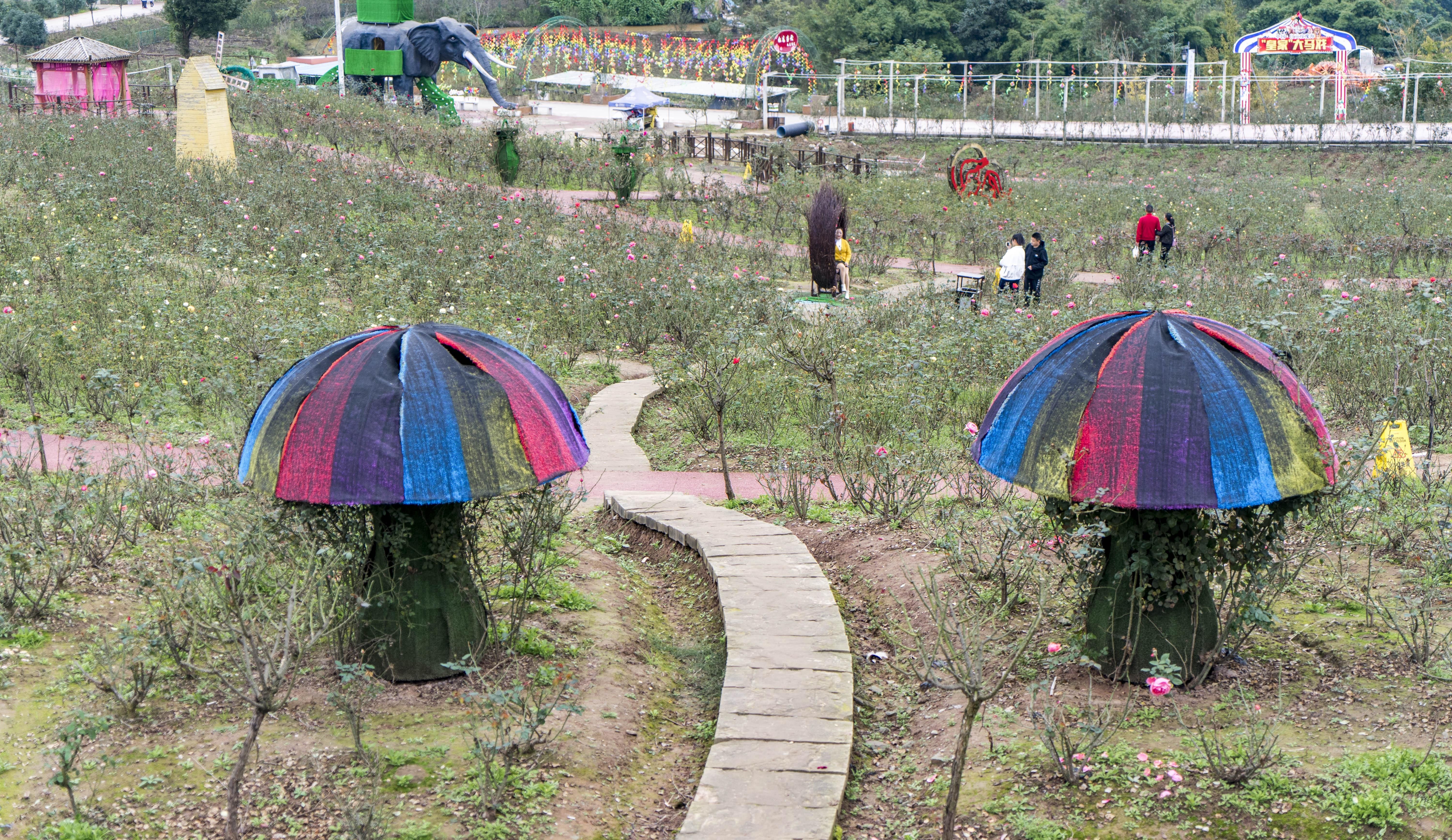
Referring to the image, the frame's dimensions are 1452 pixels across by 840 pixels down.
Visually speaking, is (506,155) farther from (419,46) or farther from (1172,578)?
(1172,578)

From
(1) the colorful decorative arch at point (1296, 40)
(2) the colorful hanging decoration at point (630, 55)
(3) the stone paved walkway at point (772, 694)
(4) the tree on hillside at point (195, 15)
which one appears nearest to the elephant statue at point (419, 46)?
(2) the colorful hanging decoration at point (630, 55)

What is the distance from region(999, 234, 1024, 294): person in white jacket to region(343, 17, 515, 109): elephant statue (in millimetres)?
21912

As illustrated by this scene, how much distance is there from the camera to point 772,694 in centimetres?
519

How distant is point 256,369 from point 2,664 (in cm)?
353

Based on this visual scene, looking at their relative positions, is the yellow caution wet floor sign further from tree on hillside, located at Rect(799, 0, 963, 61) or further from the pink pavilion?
tree on hillside, located at Rect(799, 0, 963, 61)

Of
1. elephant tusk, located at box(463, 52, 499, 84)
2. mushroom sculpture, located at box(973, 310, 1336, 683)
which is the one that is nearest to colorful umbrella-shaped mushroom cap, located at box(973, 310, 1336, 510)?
mushroom sculpture, located at box(973, 310, 1336, 683)

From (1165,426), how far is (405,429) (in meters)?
2.82

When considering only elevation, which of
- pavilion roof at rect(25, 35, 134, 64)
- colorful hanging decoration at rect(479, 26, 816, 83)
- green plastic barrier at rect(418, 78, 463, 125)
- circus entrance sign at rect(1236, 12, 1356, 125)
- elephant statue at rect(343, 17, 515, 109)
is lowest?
green plastic barrier at rect(418, 78, 463, 125)

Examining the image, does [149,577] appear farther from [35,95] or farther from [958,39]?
[958,39]

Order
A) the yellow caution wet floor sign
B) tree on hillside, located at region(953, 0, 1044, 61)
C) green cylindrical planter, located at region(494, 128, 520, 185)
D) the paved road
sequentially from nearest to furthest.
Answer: the yellow caution wet floor sign < green cylindrical planter, located at region(494, 128, 520, 185) < tree on hillside, located at region(953, 0, 1044, 61) < the paved road

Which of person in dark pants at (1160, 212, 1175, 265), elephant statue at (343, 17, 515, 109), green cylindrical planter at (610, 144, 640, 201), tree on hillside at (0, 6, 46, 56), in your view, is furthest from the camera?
tree on hillside at (0, 6, 46, 56)

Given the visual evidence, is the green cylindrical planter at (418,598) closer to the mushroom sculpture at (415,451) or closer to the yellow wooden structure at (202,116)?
the mushroom sculpture at (415,451)

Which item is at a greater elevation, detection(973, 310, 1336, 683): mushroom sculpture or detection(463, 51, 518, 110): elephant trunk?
detection(463, 51, 518, 110): elephant trunk

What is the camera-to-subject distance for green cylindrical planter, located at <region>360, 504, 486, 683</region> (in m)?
4.96
